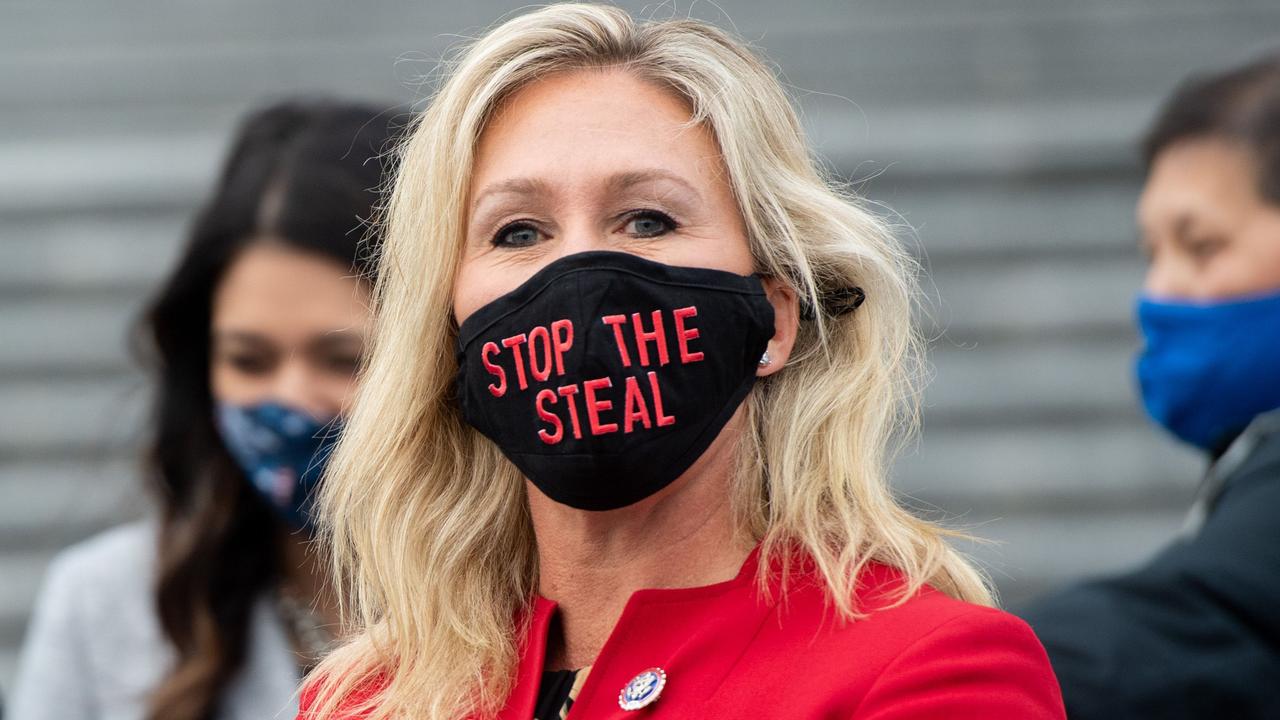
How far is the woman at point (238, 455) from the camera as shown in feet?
12.3

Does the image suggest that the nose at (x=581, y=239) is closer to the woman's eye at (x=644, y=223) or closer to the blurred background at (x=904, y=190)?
the woman's eye at (x=644, y=223)

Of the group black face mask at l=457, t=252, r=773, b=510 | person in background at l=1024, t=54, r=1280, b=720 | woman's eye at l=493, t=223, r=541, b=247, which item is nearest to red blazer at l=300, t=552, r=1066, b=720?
black face mask at l=457, t=252, r=773, b=510

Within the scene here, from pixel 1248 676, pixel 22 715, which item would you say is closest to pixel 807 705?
pixel 1248 676

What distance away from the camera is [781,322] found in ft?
7.98

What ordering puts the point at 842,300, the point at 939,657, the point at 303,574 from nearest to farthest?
the point at 939,657
the point at 842,300
the point at 303,574

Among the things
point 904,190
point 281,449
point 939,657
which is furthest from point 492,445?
point 904,190

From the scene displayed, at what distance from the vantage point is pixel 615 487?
2.21 meters

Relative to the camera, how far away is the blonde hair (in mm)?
2363

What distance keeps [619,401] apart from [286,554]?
2146 mm

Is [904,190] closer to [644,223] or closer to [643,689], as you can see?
[644,223]

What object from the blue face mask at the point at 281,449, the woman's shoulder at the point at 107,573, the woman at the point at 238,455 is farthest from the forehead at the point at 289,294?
the woman's shoulder at the point at 107,573

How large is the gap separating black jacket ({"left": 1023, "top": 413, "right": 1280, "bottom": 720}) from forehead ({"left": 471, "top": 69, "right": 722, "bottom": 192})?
3.35ft

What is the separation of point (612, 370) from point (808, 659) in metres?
0.45

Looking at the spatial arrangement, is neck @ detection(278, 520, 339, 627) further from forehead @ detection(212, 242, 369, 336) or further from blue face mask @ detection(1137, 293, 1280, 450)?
blue face mask @ detection(1137, 293, 1280, 450)
